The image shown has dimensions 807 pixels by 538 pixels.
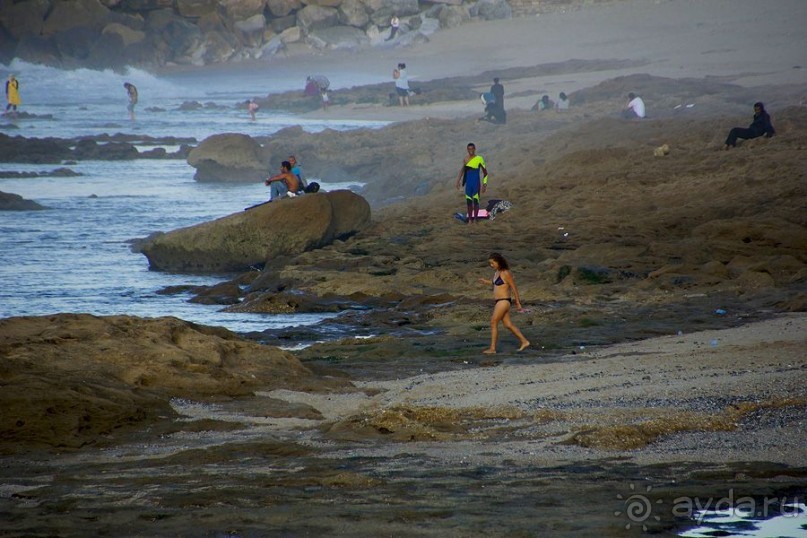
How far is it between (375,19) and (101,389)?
6858cm

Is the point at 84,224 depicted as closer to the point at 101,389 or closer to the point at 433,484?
the point at 101,389

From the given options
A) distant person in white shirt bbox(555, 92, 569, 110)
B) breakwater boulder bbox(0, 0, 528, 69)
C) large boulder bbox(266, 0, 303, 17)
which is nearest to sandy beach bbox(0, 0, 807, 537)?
distant person in white shirt bbox(555, 92, 569, 110)

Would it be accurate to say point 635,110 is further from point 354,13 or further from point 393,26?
point 354,13

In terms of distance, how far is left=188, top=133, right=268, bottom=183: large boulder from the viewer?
35.5 meters

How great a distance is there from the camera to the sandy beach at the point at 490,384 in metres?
6.66

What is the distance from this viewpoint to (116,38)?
73500 mm

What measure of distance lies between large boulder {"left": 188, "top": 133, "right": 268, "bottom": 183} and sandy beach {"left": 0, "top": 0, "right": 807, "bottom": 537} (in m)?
12.0

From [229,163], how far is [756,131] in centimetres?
1733

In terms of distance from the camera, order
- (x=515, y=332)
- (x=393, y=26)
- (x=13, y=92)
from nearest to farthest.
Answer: (x=515, y=332) → (x=13, y=92) → (x=393, y=26)

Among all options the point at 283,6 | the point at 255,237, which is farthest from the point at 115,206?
the point at 283,6

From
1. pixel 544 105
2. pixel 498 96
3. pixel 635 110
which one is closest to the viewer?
pixel 635 110

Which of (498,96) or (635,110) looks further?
(498,96)

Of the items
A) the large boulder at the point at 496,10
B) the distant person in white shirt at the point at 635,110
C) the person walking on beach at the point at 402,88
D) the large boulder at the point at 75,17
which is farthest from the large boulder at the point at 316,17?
the distant person in white shirt at the point at 635,110

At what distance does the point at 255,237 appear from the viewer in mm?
19781
